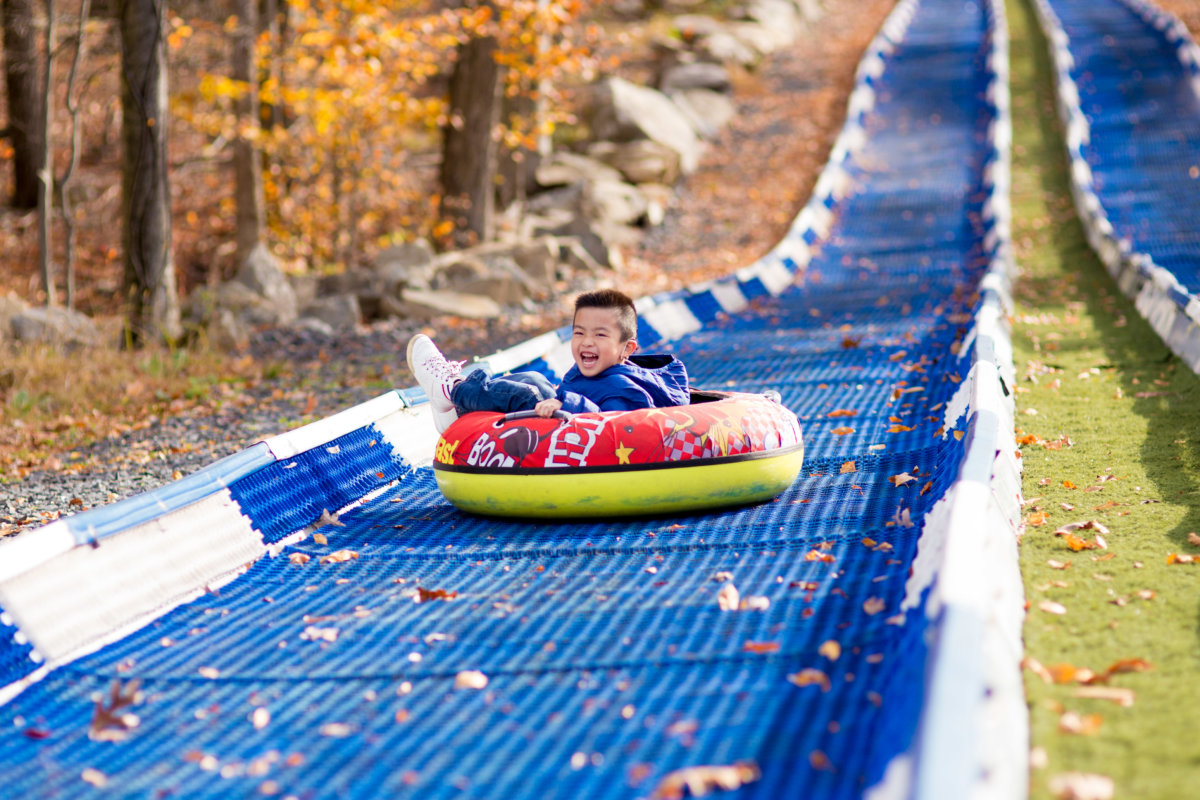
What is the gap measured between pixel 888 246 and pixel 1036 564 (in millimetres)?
10120

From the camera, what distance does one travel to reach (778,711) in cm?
271

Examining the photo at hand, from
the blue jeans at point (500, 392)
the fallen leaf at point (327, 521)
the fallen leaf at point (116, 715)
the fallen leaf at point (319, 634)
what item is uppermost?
the blue jeans at point (500, 392)

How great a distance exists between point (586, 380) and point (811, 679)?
7.15ft

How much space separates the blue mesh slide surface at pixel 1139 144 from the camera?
9078mm

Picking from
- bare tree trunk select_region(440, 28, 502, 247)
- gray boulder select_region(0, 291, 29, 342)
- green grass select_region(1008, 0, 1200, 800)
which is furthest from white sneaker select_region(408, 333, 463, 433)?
bare tree trunk select_region(440, 28, 502, 247)

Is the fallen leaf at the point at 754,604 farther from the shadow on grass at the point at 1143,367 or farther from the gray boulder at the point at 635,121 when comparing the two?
the gray boulder at the point at 635,121

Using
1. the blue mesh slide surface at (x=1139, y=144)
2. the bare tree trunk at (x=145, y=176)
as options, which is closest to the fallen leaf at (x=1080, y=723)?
the blue mesh slide surface at (x=1139, y=144)

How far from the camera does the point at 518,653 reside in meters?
3.20

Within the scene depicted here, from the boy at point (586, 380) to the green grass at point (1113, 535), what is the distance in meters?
1.55

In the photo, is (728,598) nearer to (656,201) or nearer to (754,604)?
(754,604)

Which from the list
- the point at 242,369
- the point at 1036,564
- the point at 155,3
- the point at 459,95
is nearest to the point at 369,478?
the point at 1036,564

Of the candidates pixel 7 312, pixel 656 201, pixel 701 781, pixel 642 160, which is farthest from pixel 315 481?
pixel 642 160

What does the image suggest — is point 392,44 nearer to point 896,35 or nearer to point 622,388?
point 622,388

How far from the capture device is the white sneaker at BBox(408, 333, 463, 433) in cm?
502
